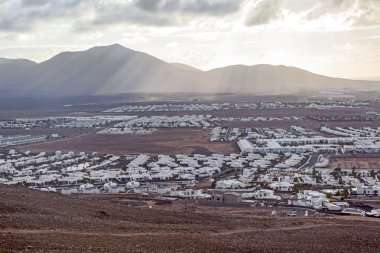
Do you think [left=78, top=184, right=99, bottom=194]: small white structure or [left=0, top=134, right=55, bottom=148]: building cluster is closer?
[left=78, top=184, right=99, bottom=194]: small white structure

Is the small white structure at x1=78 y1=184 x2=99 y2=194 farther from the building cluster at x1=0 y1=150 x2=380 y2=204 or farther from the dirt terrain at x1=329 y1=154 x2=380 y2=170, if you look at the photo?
the dirt terrain at x1=329 y1=154 x2=380 y2=170

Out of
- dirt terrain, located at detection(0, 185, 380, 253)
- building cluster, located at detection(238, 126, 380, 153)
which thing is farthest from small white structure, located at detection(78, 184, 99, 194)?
building cluster, located at detection(238, 126, 380, 153)

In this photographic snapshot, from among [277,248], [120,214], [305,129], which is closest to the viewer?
[277,248]

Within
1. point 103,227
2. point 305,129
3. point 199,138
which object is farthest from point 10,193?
point 305,129

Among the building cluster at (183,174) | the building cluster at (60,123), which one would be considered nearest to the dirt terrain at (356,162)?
the building cluster at (183,174)

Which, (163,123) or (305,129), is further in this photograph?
(163,123)

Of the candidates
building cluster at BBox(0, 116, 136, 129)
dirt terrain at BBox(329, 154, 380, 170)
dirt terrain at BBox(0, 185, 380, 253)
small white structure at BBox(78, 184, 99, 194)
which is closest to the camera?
dirt terrain at BBox(0, 185, 380, 253)

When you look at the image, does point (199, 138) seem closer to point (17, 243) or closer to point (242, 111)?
point (242, 111)
